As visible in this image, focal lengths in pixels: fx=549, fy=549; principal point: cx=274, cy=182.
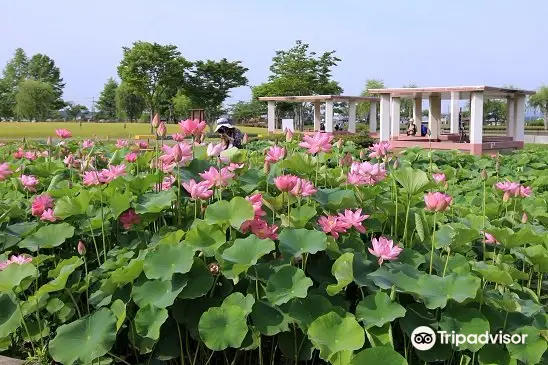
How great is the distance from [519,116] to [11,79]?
49.8 metres

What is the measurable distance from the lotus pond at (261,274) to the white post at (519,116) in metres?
17.4

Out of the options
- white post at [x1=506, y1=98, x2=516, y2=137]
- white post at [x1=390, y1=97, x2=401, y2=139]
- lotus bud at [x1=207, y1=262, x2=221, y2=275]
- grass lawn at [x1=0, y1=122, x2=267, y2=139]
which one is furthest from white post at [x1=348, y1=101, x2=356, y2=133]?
lotus bud at [x1=207, y1=262, x2=221, y2=275]

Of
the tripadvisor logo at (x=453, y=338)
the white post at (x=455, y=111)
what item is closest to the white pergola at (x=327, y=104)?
the white post at (x=455, y=111)

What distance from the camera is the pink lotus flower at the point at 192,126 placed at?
77.9 inches

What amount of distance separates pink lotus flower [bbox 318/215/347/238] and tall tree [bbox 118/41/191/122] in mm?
29242

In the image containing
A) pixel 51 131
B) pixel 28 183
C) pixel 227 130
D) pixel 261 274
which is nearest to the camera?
pixel 261 274

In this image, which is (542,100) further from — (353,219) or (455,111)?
(353,219)

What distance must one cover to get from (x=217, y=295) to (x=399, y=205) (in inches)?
30.5

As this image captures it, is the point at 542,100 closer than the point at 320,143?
No

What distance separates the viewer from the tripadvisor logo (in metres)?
1.39

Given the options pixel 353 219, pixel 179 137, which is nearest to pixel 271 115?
pixel 179 137

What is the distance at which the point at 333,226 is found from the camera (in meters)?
1.65

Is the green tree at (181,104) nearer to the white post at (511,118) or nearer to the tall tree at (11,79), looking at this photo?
the tall tree at (11,79)

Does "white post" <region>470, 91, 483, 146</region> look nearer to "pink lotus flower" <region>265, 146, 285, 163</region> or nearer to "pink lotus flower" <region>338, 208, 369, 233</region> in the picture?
"pink lotus flower" <region>265, 146, 285, 163</region>
